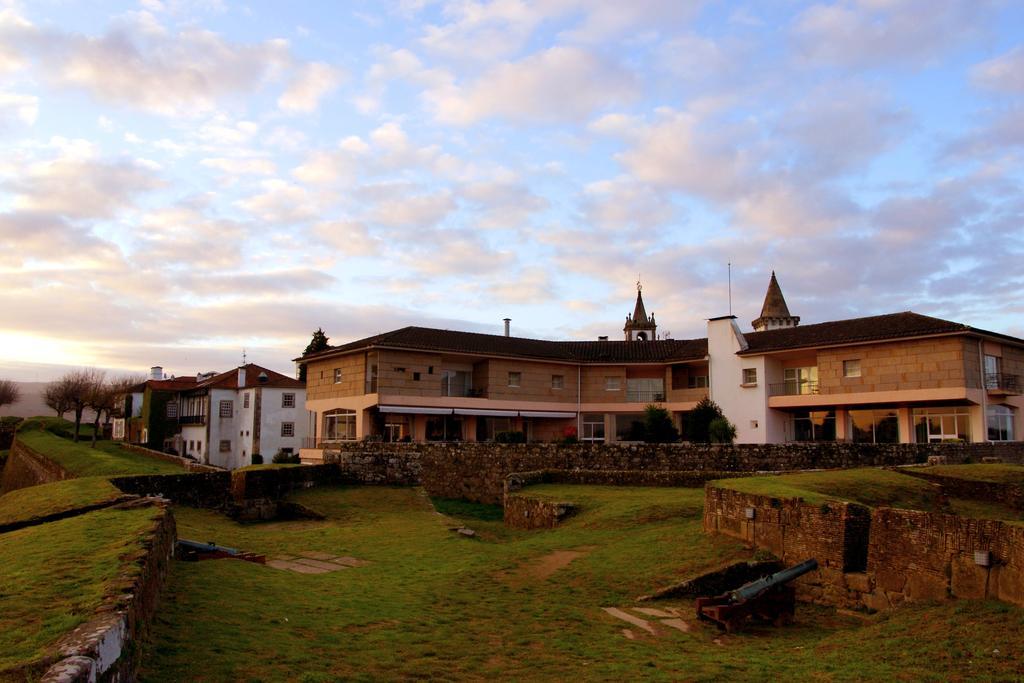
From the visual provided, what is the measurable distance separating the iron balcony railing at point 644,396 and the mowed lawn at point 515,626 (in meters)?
29.2

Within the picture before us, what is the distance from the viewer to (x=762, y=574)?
47.6ft

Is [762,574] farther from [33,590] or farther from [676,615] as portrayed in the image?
[33,590]

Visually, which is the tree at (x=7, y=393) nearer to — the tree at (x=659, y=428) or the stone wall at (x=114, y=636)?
the tree at (x=659, y=428)

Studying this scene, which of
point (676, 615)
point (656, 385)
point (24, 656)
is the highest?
point (656, 385)

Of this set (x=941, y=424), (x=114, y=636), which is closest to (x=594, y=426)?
(x=941, y=424)

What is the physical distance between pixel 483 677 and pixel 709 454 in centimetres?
2099

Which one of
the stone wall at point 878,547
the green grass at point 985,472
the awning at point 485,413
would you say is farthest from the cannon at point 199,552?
the awning at point 485,413

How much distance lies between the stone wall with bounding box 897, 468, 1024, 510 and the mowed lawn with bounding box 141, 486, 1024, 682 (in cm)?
685

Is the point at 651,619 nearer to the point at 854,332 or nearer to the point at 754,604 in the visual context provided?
the point at 754,604

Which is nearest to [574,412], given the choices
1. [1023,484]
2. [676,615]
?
[1023,484]

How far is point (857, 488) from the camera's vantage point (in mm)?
17828

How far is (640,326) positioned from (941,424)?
1386 inches

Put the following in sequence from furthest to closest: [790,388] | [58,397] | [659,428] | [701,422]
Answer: [58,397] < [790,388] < [701,422] < [659,428]

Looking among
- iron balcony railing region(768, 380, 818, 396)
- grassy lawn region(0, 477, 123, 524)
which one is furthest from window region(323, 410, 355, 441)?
iron balcony railing region(768, 380, 818, 396)
